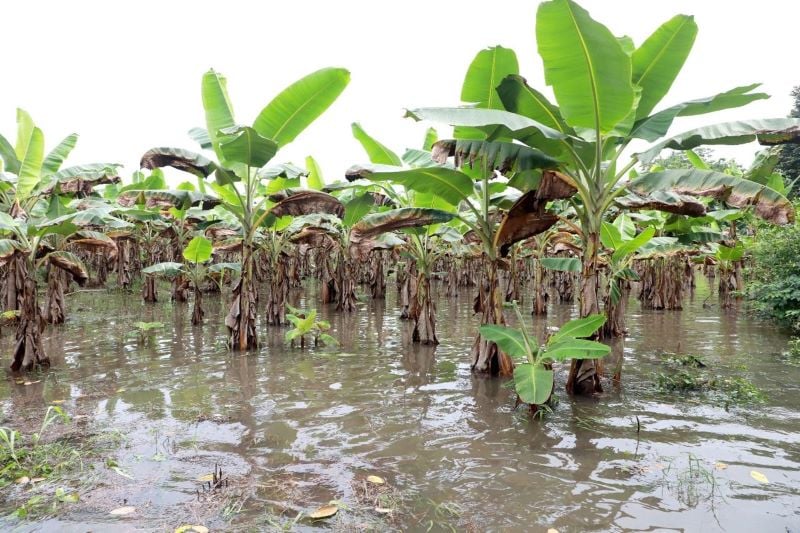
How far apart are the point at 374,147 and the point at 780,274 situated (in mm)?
8707

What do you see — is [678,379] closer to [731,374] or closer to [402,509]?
[731,374]

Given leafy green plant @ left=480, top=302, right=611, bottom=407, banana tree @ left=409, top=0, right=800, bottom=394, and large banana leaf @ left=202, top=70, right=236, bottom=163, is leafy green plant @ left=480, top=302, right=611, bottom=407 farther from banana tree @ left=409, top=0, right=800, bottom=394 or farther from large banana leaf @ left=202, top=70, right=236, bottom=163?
large banana leaf @ left=202, top=70, right=236, bottom=163

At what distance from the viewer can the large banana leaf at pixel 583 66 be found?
4430 mm

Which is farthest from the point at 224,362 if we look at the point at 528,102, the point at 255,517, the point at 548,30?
the point at 548,30

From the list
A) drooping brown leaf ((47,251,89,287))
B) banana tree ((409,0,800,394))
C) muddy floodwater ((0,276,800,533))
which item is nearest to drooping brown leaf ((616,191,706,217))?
banana tree ((409,0,800,394))

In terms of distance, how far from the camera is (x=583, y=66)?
186 inches

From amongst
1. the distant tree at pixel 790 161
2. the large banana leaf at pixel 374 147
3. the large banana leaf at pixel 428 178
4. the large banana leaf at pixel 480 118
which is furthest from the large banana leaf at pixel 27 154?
the distant tree at pixel 790 161

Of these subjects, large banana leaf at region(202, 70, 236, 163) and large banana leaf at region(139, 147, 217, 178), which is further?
large banana leaf at region(202, 70, 236, 163)

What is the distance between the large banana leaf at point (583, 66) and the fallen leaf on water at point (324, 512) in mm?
4219

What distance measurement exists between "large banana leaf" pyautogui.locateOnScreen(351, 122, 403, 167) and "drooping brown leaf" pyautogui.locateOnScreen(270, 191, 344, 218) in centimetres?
104

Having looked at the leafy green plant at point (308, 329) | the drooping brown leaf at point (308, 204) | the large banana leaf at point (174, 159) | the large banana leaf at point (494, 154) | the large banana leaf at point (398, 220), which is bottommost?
the leafy green plant at point (308, 329)

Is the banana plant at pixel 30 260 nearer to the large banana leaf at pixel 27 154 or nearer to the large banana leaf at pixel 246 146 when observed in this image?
the large banana leaf at pixel 27 154

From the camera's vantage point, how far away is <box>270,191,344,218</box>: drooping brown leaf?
767cm

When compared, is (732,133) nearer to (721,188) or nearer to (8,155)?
(721,188)
